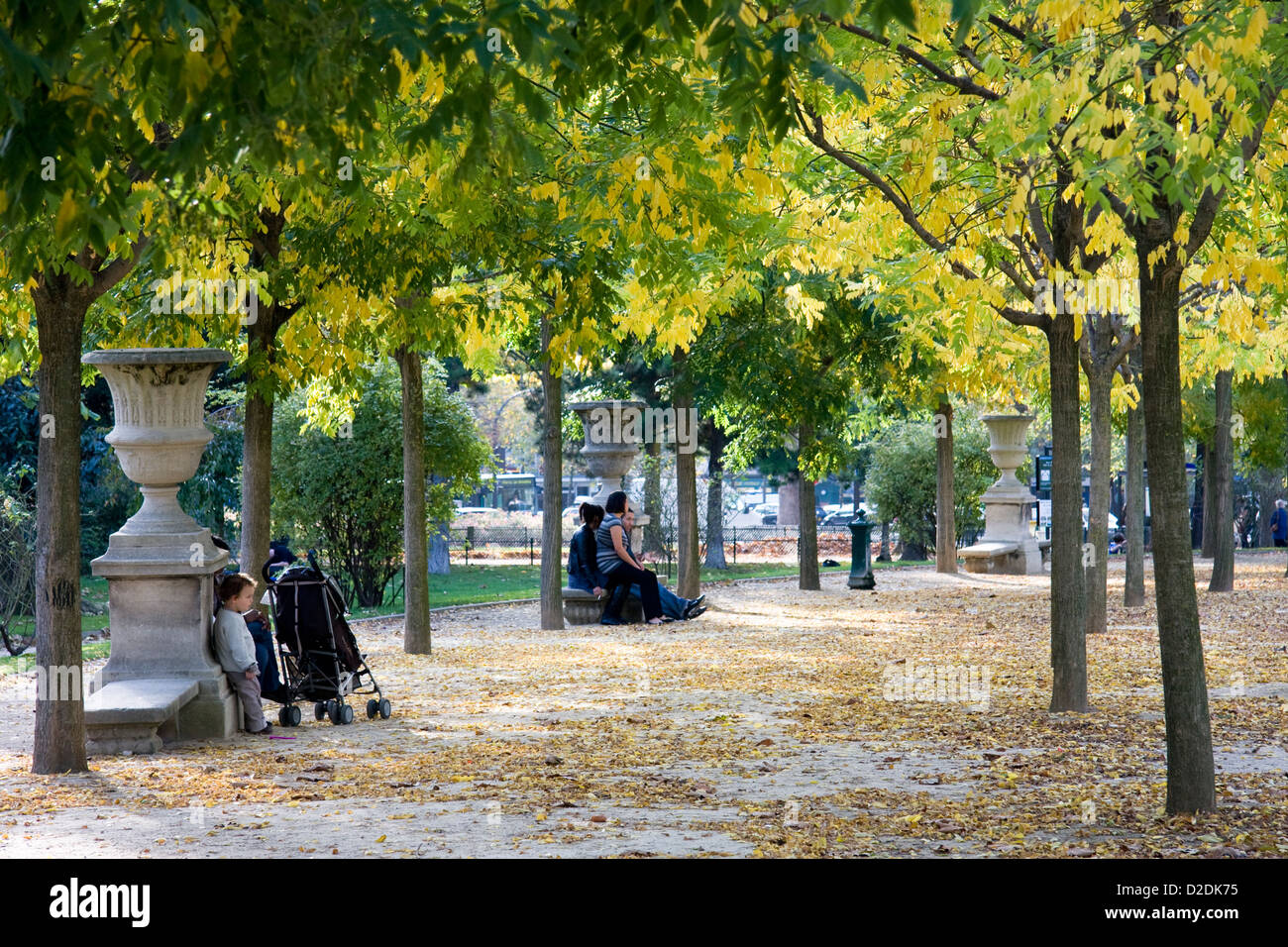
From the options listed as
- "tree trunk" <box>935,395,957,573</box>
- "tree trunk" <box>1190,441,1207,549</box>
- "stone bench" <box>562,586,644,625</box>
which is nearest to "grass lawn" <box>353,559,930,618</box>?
"tree trunk" <box>935,395,957,573</box>

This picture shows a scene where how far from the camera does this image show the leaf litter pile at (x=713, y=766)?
6664 mm

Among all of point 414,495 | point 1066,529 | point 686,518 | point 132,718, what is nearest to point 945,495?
point 686,518

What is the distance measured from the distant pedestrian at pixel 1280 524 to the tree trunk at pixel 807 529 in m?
25.6

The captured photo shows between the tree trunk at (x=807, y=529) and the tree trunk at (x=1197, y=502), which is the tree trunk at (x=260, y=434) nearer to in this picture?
the tree trunk at (x=807, y=529)

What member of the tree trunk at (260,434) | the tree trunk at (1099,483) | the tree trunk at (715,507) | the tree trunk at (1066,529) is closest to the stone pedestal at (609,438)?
the tree trunk at (1099,483)

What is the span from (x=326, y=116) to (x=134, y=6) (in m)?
0.71

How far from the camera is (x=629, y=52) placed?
505cm

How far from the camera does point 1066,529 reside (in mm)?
10117

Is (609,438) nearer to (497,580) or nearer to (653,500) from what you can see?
(497,580)

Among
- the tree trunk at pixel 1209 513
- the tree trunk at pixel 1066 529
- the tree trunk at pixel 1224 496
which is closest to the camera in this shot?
the tree trunk at pixel 1066 529
